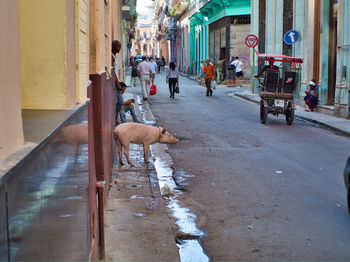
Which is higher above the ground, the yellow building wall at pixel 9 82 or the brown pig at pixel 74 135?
the yellow building wall at pixel 9 82

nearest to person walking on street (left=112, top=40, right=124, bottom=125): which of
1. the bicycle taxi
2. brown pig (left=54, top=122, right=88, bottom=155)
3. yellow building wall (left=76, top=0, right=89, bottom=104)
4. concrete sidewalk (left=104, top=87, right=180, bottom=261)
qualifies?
Result: concrete sidewalk (left=104, top=87, right=180, bottom=261)

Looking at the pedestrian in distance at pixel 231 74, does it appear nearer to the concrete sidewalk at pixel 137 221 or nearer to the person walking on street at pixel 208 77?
the person walking on street at pixel 208 77

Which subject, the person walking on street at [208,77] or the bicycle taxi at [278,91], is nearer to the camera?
the bicycle taxi at [278,91]

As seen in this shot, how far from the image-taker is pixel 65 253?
245 centimetres

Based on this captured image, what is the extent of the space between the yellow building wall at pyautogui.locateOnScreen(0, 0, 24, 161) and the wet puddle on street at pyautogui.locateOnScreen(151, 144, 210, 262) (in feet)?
10.4

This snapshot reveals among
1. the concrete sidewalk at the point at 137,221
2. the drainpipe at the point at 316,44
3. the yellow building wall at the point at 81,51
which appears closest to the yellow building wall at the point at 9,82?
the yellow building wall at the point at 81,51

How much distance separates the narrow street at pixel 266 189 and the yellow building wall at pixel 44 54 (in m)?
2.27

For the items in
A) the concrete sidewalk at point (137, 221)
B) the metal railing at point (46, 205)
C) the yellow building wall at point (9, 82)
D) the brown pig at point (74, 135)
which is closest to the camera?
the metal railing at point (46, 205)

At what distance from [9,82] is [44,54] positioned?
1.51 metres

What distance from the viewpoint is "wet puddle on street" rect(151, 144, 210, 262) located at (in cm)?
492

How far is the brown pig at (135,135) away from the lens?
8.77m

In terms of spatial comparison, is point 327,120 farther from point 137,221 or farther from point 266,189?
point 137,221

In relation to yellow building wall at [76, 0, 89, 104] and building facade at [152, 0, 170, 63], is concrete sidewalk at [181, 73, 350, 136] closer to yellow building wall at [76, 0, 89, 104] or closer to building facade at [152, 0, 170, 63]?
yellow building wall at [76, 0, 89, 104]

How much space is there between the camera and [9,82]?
1.81 m
